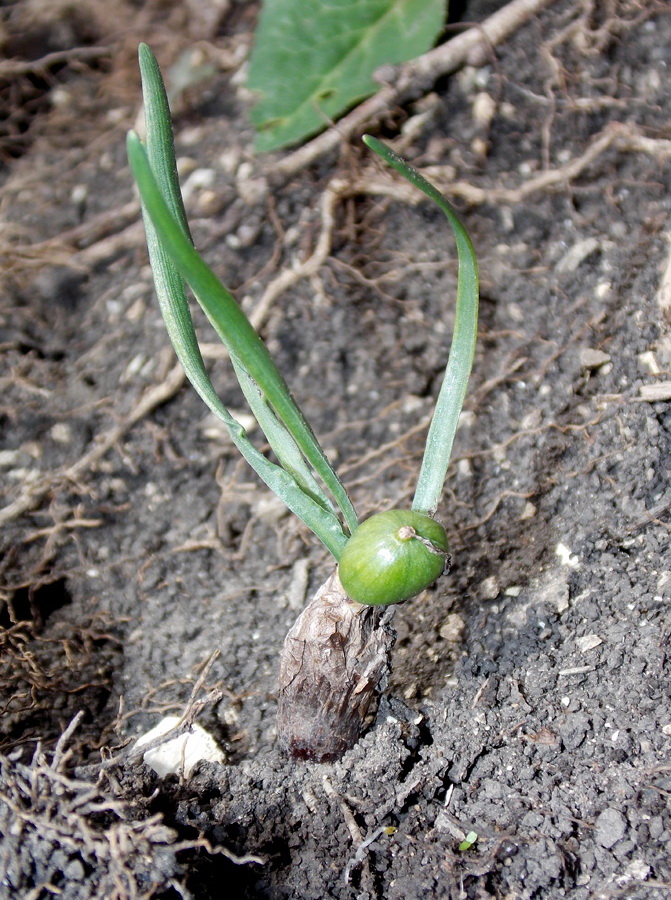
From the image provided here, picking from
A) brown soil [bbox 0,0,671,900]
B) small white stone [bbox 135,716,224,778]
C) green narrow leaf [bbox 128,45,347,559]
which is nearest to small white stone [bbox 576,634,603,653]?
brown soil [bbox 0,0,671,900]

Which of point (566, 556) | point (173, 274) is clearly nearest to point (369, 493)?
point (566, 556)

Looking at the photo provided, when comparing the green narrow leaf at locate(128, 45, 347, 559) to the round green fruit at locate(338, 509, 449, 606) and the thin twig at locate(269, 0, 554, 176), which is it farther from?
the thin twig at locate(269, 0, 554, 176)

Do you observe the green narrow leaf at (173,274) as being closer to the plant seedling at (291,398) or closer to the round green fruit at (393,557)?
the plant seedling at (291,398)

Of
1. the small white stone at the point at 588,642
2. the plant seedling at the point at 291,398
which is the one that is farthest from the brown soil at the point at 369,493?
the plant seedling at the point at 291,398

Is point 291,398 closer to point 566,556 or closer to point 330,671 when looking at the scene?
point 330,671

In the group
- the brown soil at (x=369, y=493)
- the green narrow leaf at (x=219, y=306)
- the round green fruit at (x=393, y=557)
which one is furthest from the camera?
the brown soil at (x=369, y=493)

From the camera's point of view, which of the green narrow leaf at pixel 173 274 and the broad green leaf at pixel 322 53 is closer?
the green narrow leaf at pixel 173 274
